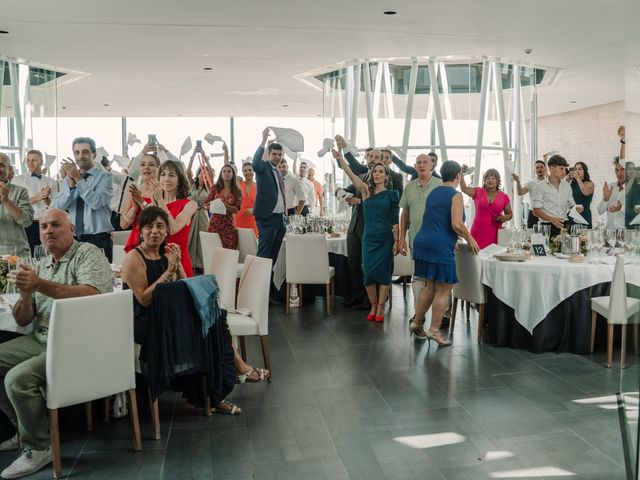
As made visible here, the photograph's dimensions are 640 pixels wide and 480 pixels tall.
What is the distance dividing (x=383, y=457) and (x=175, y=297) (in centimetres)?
140

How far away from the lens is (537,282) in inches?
213

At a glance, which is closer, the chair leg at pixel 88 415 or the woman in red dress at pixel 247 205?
the chair leg at pixel 88 415

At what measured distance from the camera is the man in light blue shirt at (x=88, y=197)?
582cm

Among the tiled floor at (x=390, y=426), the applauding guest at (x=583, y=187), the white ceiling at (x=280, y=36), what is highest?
the white ceiling at (x=280, y=36)

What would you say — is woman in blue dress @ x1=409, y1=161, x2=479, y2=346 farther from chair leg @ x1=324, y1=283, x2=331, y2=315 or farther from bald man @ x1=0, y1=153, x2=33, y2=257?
bald man @ x1=0, y1=153, x2=33, y2=257

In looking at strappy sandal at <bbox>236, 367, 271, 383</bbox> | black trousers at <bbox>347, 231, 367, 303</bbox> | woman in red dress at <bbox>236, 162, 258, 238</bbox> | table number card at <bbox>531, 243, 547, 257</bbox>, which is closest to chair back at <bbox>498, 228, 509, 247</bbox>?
table number card at <bbox>531, 243, 547, 257</bbox>

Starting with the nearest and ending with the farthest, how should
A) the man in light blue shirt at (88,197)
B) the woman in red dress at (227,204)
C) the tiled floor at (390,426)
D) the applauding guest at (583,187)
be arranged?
the tiled floor at (390,426) < the man in light blue shirt at (88,197) < the woman in red dress at (227,204) < the applauding guest at (583,187)

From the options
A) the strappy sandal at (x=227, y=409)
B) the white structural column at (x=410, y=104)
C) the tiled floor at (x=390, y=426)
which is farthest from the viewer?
the white structural column at (x=410, y=104)

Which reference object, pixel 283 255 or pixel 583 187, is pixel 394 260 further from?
pixel 583 187

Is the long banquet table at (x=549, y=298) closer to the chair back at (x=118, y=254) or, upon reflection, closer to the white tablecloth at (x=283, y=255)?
the white tablecloth at (x=283, y=255)

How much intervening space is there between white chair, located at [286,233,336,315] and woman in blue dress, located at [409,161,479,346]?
5.06 ft

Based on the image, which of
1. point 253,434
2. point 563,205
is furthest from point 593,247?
point 253,434

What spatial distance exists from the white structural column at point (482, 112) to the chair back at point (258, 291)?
277 inches

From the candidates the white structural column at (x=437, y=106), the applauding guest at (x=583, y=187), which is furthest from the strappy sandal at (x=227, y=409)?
the white structural column at (x=437, y=106)
